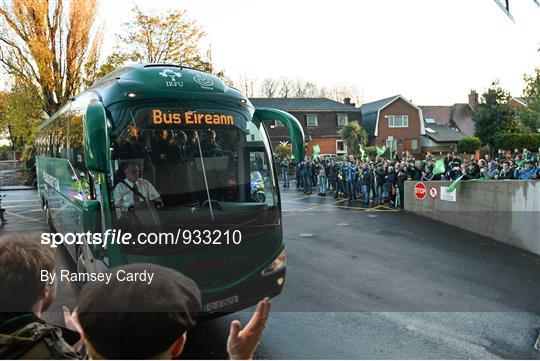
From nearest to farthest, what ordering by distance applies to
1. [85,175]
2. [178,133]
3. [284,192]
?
[178,133] < [85,175] < [284,192]

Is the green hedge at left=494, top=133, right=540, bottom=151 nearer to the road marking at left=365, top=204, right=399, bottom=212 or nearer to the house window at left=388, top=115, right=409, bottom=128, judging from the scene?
the house window at left=388, top=115, right=409, bottom=128

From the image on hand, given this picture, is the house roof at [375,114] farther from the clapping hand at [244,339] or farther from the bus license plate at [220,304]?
the clapping hand at [244,339]

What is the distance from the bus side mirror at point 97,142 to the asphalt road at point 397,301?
7.81 feet

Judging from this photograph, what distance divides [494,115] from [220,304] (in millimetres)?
42324

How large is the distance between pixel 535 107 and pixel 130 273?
150 feet

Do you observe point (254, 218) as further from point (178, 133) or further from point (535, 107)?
point (535, 107)

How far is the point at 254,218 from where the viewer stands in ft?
17.5

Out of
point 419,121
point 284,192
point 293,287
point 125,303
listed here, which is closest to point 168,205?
point 293,287

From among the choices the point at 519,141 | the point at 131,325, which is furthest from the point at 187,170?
the point at 519,141

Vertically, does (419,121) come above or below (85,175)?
above

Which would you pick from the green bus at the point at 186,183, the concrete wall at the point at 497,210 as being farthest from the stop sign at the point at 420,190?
the green bus at the point at 186,183

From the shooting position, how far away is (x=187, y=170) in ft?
17.5

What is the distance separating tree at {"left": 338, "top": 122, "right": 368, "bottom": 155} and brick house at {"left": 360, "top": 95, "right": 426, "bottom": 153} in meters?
4.27

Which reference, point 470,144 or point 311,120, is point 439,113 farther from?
point 311,120
